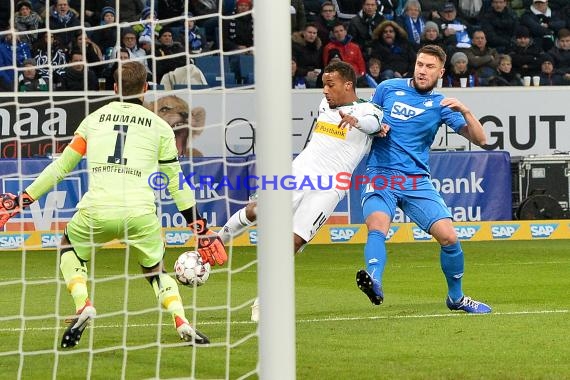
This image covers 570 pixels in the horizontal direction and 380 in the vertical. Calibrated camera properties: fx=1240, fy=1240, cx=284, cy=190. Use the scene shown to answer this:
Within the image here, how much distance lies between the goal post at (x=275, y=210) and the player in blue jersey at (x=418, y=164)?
3.90m

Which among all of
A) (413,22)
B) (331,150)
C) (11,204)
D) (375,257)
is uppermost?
(413,22)

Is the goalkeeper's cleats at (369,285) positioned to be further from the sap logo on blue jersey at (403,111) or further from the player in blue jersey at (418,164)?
the sap logo on blue jersey at (403,111)

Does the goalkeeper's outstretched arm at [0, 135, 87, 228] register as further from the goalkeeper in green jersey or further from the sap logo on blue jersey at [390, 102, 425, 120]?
the sap logo on blue jersey at [390, 102, 425, 120]

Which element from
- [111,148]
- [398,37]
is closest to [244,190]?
[398,37]

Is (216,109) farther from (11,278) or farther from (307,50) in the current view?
(307,50)

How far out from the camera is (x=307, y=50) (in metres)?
20.0

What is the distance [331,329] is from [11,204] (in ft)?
7.81

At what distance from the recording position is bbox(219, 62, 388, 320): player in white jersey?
9.21 m

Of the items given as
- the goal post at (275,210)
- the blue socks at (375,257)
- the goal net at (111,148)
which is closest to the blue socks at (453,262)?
the blue socks at (375,257)

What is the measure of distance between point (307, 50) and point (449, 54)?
238cm

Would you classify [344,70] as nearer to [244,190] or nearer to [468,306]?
[468,306]

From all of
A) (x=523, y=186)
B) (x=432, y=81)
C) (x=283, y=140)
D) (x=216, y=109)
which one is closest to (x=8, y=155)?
(x=216, y=109)

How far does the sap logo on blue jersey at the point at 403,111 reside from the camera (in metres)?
9.57

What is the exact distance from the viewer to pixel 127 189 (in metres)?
7.85
